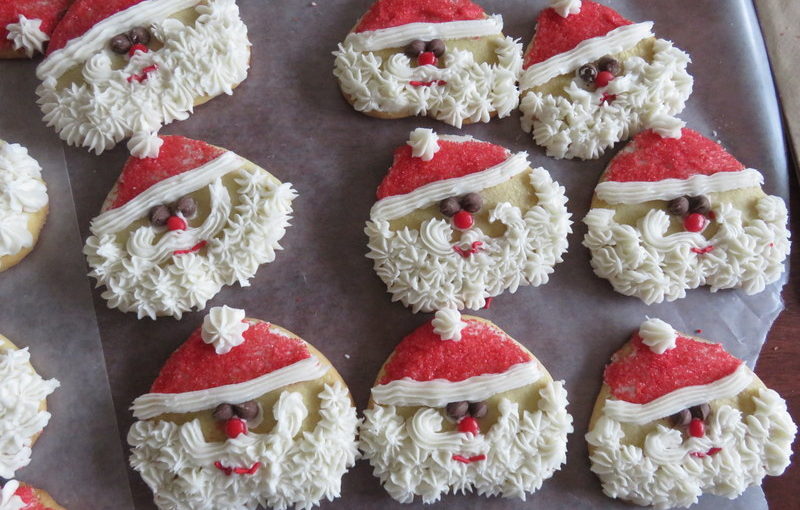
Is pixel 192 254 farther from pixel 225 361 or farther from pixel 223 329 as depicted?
pixel 225 361

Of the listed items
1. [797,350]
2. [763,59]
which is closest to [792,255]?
[797,350]

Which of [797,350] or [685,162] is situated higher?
[685,162]

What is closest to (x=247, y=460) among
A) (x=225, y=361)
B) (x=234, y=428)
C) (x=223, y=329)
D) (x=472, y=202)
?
(x=234, y=428)

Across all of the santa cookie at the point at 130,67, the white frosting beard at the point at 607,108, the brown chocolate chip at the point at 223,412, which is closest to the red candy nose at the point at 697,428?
the white frosting beard at the point at 607,108

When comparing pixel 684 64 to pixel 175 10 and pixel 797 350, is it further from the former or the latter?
pixel 175 10

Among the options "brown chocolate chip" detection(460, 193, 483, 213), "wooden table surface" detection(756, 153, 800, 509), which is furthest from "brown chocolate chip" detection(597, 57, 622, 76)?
"wooden table surface" detection(756, 153, 800, 509)
